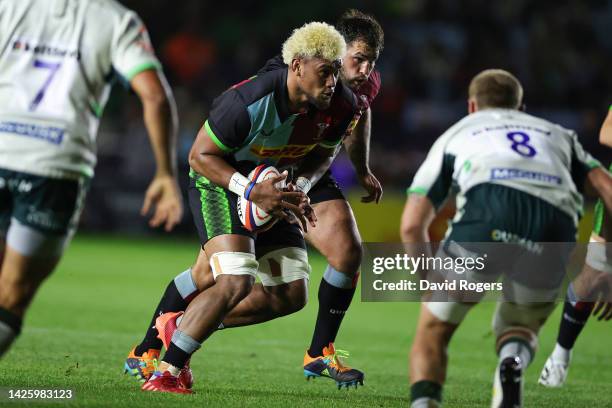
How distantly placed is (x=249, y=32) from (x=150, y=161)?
3.63m

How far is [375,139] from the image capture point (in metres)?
19.4

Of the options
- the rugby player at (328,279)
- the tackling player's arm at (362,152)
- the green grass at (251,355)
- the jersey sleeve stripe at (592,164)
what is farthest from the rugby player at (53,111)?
the tackling player's arm at (362,152)

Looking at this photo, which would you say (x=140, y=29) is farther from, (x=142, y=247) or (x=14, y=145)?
(x=142, y=247)

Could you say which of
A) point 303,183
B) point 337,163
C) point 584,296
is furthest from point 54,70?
point 337,163

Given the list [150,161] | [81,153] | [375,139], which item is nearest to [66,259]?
[150,161]

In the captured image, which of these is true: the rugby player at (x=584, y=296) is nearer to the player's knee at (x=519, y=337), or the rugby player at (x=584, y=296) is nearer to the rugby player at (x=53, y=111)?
the player's knee at (x=519, y=337)

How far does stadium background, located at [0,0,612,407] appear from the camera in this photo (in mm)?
7719

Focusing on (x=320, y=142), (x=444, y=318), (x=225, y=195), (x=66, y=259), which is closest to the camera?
(x=444, y=318)

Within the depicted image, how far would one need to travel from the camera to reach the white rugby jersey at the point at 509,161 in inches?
201

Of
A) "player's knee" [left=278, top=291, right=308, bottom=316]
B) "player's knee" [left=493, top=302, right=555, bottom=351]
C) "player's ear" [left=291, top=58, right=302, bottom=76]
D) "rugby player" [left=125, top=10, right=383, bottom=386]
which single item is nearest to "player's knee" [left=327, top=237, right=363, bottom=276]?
"rugby player" [left=125, top=10, right=383, bottom=386]

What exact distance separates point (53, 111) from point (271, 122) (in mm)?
1786

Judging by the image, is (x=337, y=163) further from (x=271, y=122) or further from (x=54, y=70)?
(x=54, y=70)

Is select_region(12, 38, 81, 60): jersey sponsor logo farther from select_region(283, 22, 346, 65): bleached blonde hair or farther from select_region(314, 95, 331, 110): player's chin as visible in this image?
select_region(314, 95, 331, 110): player's chin

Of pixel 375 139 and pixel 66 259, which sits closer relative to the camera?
pixel 66 259
